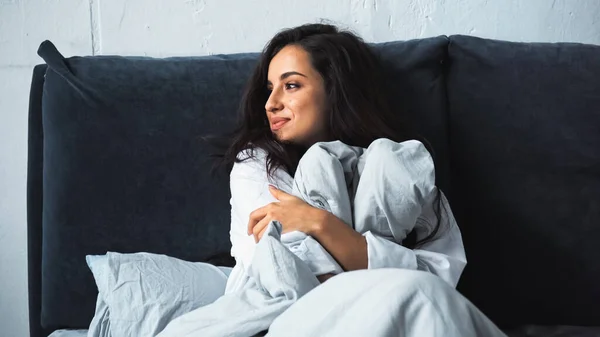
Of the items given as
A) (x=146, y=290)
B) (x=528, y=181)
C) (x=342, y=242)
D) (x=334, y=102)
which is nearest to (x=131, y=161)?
(x=146, y=290)

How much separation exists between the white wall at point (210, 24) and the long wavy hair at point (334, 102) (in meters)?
0.32

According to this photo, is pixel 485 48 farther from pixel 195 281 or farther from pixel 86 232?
pixel 86 232

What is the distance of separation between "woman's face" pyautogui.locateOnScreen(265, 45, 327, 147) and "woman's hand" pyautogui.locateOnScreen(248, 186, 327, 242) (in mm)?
199

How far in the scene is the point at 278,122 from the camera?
177 centimetres

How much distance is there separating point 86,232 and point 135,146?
22 centimetres

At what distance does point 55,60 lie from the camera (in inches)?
74.0

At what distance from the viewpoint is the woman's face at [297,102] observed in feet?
5.79

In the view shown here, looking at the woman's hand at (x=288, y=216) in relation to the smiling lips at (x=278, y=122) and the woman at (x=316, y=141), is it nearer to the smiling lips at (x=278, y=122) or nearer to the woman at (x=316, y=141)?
the woman at (x=316, y=141)

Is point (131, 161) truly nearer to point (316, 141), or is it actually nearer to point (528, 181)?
point (316, 141)

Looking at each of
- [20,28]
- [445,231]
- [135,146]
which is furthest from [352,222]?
[20,28]

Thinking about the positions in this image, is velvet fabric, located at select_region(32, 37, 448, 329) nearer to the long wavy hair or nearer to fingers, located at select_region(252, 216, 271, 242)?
the long wavy hair

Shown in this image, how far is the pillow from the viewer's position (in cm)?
161

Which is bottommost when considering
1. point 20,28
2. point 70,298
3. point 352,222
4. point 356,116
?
point 70,298

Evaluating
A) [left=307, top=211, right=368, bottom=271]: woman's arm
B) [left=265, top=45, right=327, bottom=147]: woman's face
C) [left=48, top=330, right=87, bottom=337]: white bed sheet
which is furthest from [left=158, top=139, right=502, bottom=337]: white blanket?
[left=48, top=330, right=87, bottom=337]: white bed sheet
